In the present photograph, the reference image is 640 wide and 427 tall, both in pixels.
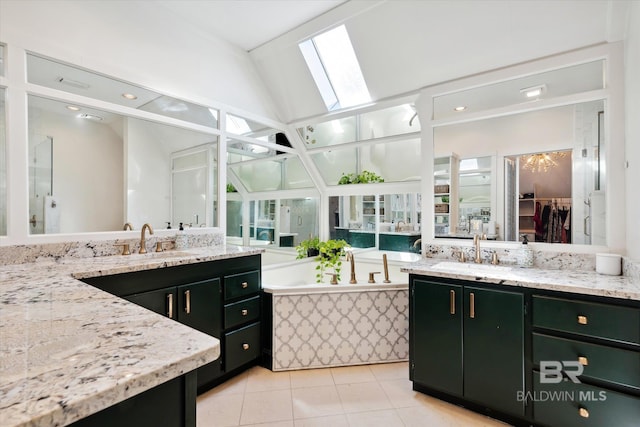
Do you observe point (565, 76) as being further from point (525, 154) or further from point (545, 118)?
point (525, 154)

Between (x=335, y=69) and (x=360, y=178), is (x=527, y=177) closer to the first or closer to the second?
(x=360, y=178)

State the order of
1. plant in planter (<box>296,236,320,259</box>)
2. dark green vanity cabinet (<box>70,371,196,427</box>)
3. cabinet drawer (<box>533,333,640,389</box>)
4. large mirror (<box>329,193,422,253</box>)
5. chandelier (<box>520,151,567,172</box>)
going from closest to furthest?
dark green vanity cabinet (<box>70,371,196,427</box>), cabinet drawer (<box>533,333,640,389</box>), chandelier (<box>520,151,567,172</box>), large mirror (<box>329,193,422,253</box>), plant in planter (<box>296,236,320,259</box>)

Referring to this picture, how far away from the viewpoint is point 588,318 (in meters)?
1.63

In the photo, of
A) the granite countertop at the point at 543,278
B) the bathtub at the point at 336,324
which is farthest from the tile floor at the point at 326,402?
the granite countertop at the point at 543,278

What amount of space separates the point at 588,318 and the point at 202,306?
7.71 feet

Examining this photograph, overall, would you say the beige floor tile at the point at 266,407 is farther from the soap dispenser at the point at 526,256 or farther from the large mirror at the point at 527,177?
the soap dispenser at the point at 526,256

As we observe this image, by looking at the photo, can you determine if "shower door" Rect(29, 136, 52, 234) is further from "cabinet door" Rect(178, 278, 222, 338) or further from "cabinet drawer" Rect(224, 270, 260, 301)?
"cabinet drawer" Rect(224, 270, 260, 301)

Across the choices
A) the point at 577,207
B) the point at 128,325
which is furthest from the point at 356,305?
the point at 128,325

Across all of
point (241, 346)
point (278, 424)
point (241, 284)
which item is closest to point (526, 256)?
point (278, 424)

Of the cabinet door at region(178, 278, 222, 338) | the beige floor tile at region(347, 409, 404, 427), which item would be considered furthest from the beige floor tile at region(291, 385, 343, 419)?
the cabinet door at region(178, 278, 222, 338)

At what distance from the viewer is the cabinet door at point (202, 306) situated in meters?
2.07

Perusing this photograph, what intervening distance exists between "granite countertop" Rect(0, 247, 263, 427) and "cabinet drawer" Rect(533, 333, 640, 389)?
74.6 inches

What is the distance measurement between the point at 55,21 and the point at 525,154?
3.41m

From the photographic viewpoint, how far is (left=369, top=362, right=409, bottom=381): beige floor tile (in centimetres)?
245
